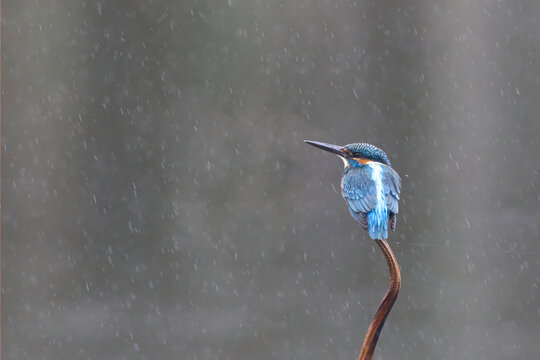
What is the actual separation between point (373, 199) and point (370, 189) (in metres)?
0.02

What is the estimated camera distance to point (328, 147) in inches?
58.9

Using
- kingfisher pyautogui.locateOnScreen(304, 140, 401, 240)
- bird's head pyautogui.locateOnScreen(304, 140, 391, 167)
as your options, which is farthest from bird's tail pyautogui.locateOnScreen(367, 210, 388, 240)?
bird's head pyautogui.locateOnScreen(304, 140, 391, 167)

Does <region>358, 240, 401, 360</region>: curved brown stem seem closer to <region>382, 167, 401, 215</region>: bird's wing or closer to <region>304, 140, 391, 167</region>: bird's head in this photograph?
<region>382, 167, 401, 215</region>: bird's wing

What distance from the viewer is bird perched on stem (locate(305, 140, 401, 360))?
53.7 inches

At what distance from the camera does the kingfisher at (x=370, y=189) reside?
143 cm

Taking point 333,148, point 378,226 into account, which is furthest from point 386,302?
point 333,148

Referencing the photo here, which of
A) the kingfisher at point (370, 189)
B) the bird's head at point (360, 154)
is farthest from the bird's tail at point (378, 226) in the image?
the bird's head at point (360, 154)

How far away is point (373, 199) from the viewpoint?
4.74ft

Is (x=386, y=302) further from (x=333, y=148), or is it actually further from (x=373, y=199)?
(x=333, y=148)

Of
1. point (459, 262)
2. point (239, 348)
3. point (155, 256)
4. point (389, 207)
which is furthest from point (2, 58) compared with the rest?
point (389, 207)

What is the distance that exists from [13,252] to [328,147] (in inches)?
91.3

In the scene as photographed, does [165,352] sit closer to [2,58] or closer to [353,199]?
[2,58]

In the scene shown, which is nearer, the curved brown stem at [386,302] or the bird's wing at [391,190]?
the curved brown stem at [386,302]

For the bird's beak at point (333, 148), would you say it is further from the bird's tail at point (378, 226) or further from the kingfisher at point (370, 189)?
the bird's tail at point (378, 226)
